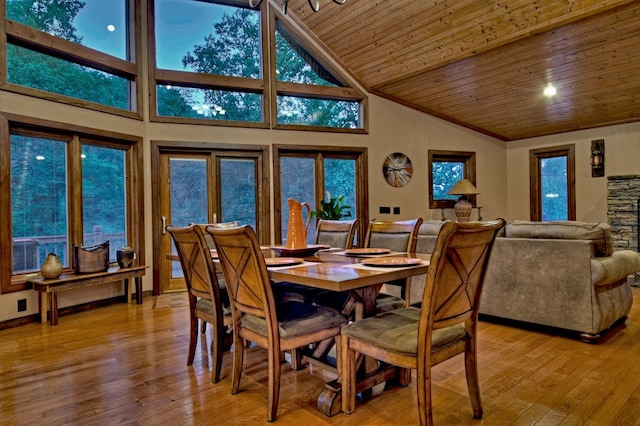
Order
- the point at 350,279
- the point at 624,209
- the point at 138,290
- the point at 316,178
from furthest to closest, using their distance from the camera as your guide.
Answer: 1. the point at 316,178
2. the point at 624,209
3. the point at 138,290
4. the point at 350,279

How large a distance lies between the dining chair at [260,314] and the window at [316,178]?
3597 mm

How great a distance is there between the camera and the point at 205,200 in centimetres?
555

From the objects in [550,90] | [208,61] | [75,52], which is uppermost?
[208,61]

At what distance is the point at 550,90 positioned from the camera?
5.44m

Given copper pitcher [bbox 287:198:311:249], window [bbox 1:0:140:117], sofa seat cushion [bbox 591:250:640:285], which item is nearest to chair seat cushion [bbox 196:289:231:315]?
copper pitcher [bbox 287:198:311:249]

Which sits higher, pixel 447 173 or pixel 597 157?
pixel 597 157

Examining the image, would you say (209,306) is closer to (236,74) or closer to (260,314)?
(260,314)

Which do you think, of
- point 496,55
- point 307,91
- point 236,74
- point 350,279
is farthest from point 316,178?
point 350,279

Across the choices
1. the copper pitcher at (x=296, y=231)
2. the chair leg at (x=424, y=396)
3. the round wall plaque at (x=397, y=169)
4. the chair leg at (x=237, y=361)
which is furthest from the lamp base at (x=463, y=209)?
the chair leg at (x=424, y=396)

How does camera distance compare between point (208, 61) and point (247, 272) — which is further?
point (208, 61)

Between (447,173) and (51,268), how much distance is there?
234 inches

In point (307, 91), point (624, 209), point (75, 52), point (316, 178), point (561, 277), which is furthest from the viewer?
point (316, 178)

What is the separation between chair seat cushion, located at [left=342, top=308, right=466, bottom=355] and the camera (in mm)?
1762

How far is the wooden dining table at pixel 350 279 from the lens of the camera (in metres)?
1.69
